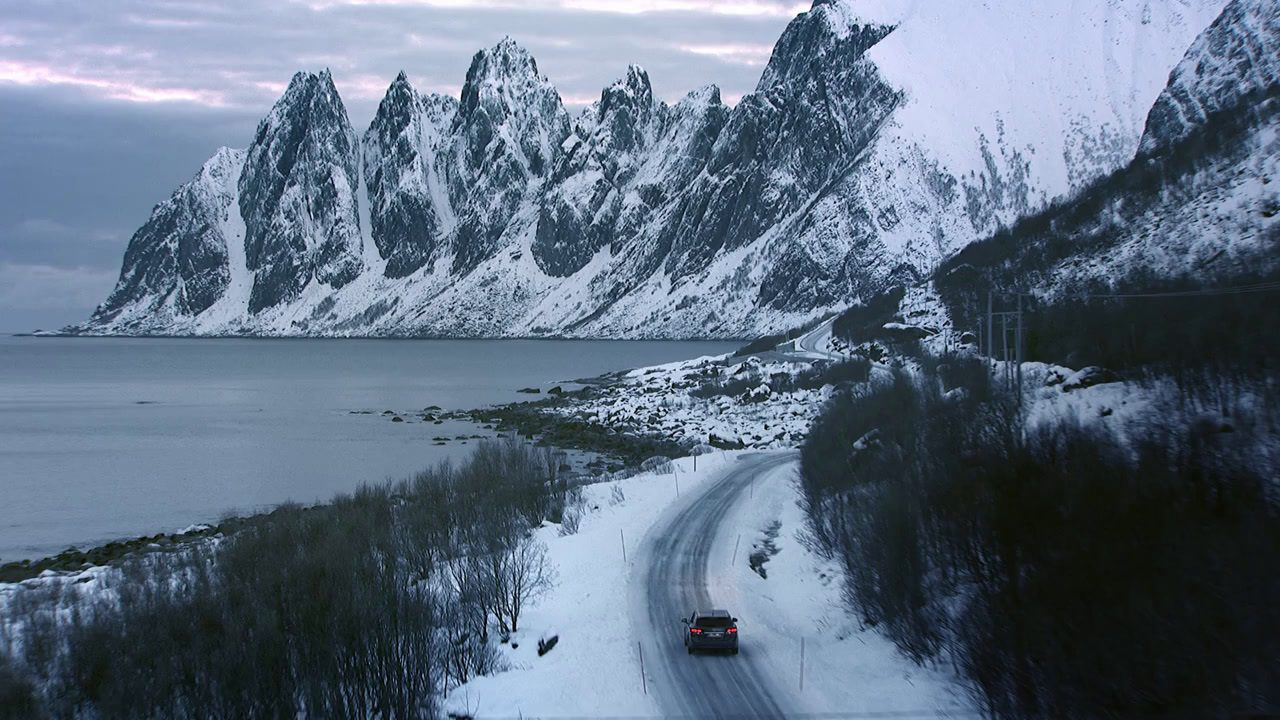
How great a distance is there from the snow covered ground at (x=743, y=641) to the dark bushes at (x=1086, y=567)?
3.16 ft

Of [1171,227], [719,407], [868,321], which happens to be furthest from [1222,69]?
[719,407]

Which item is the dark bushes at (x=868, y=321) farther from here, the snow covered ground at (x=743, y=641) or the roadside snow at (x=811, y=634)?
the snow covered ground at (x=743, y=641)

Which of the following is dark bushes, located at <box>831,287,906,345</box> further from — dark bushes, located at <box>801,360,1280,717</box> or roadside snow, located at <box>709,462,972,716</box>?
dark bushes, located at <box>801,360,1280,717</box>

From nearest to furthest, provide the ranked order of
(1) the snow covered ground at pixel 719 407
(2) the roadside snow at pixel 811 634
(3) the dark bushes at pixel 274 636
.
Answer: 1. (2) the roadside snow at pixel 811 634
2. (3) the dark bushes at pixel 274 636
3. (1) the snow covered ground at pixel 719 407

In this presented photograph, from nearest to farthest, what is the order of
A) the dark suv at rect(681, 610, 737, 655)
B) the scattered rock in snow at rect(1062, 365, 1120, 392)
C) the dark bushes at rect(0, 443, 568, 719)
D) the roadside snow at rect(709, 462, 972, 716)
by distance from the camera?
the roadside snow at rect(709, 462, 972, 716) < the dark bushes at rect(0, 443, 568, 719) < the dark suv at rect(681, 610, 737, 655) < the scattered rock in snow at rect(1062, 365, 1120, 392)

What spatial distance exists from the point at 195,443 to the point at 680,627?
204 ft

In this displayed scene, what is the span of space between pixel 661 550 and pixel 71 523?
31.7 m

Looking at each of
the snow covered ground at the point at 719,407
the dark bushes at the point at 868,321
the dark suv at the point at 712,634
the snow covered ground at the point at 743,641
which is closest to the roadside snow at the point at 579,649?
the snow covered ground at the point at 743,641

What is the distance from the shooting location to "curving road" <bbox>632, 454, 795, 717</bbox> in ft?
54.8

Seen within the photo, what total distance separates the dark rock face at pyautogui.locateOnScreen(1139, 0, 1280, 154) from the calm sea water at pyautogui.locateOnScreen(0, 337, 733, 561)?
270 ft

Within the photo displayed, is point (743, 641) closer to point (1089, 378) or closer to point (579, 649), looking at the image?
point (579, 649)

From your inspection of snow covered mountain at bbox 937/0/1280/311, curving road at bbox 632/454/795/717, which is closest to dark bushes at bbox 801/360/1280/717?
curving road at bbox 632/454/795/717

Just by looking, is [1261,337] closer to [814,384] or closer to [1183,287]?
[1183,287]

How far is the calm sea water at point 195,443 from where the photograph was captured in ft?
150
